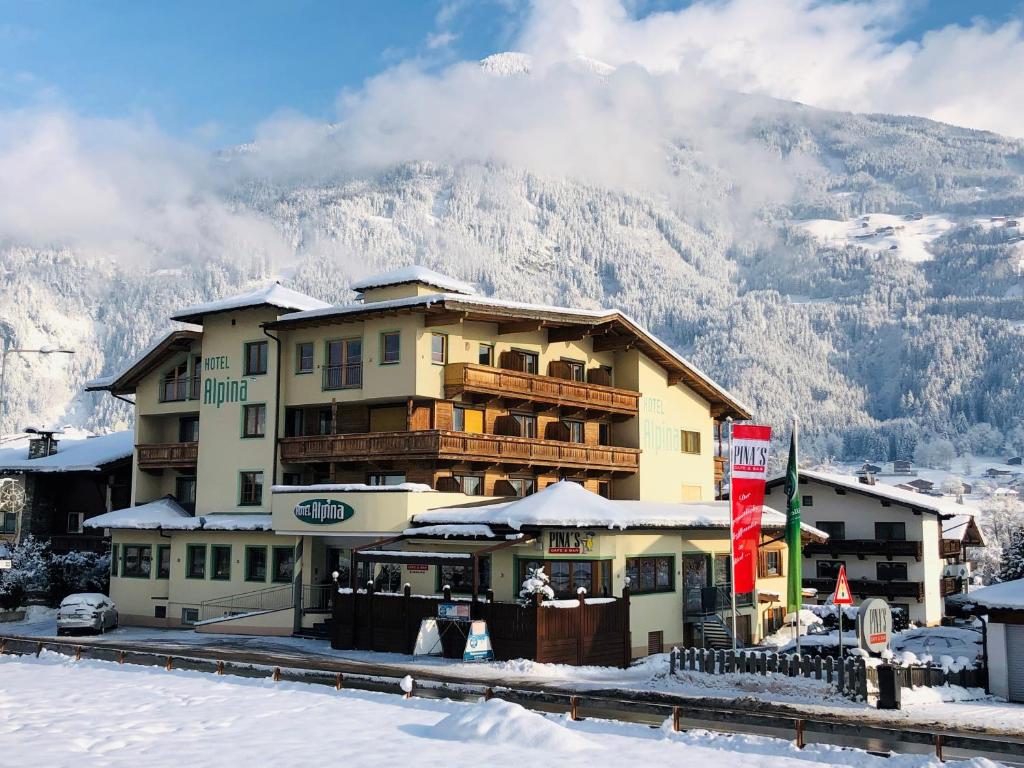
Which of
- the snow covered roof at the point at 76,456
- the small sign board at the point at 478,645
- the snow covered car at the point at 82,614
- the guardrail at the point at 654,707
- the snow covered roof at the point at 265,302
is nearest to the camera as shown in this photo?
the guardrail at the point at 654,707

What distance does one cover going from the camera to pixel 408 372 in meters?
49.3

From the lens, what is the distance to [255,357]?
2164 inches

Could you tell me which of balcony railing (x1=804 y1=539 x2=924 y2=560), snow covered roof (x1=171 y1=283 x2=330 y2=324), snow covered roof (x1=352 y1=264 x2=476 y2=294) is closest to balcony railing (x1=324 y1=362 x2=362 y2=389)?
snow covered roof (x1=171 y1=283 x2=330 y2=324)

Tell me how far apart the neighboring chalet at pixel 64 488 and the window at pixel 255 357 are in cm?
1335

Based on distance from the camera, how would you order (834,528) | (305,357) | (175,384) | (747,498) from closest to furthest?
(747,498) → (305,357) → (175,384) → (834,528)

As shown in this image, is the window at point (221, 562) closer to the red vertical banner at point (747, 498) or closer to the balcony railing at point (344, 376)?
the balcony railing at point (344, 376)

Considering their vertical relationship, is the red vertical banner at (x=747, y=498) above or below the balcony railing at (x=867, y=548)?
above

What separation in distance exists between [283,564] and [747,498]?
23867 mm

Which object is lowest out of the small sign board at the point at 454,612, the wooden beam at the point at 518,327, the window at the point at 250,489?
the small sign board at the point at 454,612

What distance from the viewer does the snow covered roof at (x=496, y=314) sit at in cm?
4822

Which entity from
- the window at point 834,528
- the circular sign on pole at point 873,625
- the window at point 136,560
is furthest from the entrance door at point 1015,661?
the window at point 834,528

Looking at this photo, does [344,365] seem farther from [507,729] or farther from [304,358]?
[507,729]

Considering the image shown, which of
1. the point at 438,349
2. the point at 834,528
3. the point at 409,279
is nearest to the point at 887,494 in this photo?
the point at 834,528

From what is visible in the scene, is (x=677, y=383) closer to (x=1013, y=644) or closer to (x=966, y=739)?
(x=1013, y=644)
